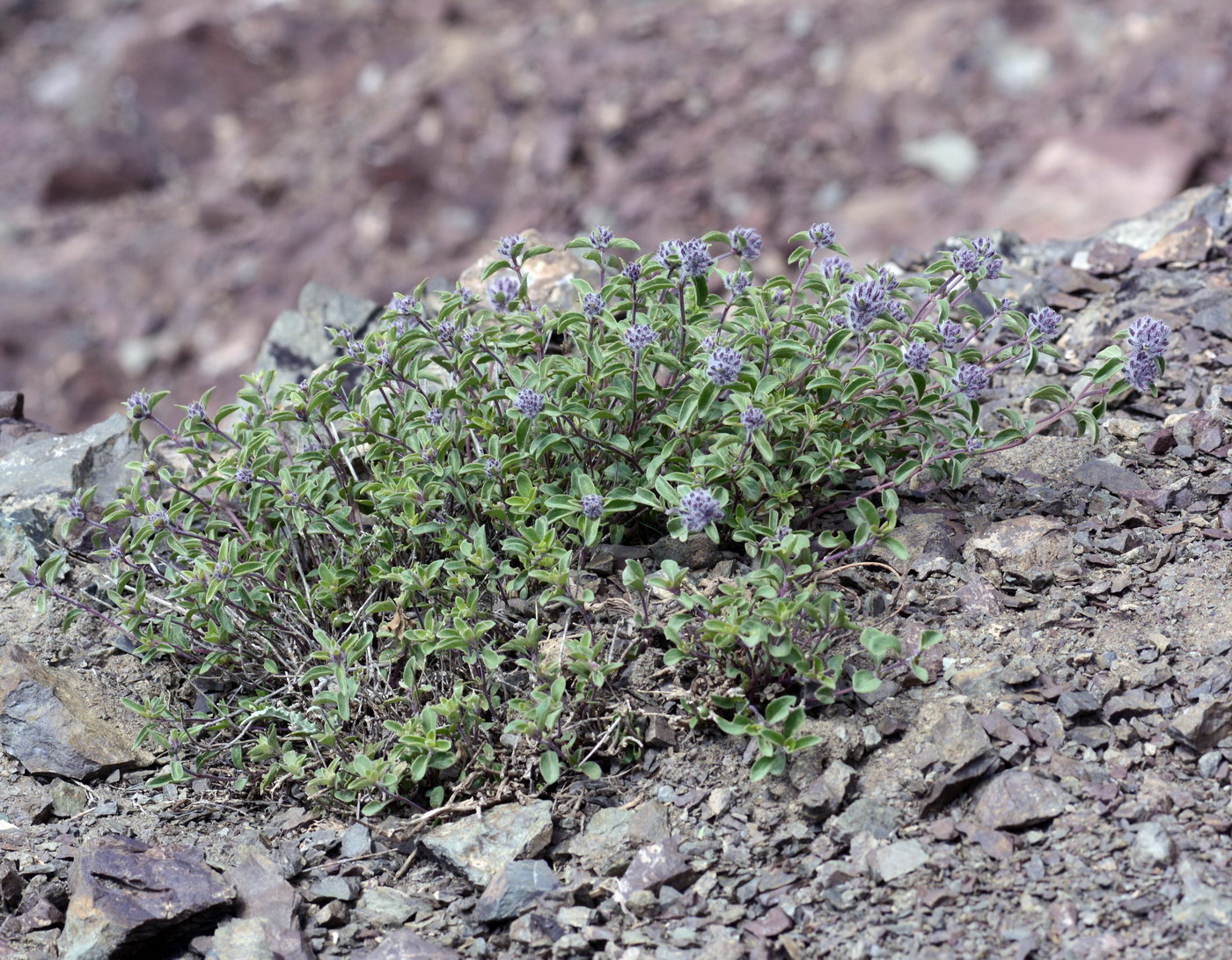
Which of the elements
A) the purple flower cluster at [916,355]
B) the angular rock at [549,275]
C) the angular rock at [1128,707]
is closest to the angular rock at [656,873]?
the angular rock at [1128,707]

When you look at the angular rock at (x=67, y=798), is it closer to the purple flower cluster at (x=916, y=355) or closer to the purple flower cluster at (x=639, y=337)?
the purple flower cluster at (x=639, y=337)

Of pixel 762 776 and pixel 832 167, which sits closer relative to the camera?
pixel 762 776

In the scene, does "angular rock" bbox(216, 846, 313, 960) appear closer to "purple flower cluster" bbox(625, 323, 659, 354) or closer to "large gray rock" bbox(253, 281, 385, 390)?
"purple flower cluster" bbox(625, 323, 659, 354)

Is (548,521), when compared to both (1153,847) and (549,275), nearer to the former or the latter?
(1153,847)

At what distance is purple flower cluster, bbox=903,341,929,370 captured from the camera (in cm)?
315

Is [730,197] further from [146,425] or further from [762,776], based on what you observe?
[762,776]

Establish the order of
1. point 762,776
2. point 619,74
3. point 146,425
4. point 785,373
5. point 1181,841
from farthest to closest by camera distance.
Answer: point 619,74
point 146,425
point 785,373
point 762,776
point 1181,841

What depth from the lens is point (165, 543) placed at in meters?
3.95

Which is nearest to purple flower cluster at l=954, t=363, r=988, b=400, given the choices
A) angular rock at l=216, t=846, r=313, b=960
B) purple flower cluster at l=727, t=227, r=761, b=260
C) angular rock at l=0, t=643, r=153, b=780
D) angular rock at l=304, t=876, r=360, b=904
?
purple flower cluster at l=727, t=227, r=761, b=260

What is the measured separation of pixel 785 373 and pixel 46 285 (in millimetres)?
8904

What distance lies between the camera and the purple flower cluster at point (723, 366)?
2963mm

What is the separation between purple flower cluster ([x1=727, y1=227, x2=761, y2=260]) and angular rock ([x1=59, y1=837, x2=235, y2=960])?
7.25 feet

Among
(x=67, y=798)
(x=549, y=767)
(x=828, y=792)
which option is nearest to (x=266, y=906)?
(x=549, y=767)

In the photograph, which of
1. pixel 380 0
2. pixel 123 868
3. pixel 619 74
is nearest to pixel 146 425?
pixel 123 868
